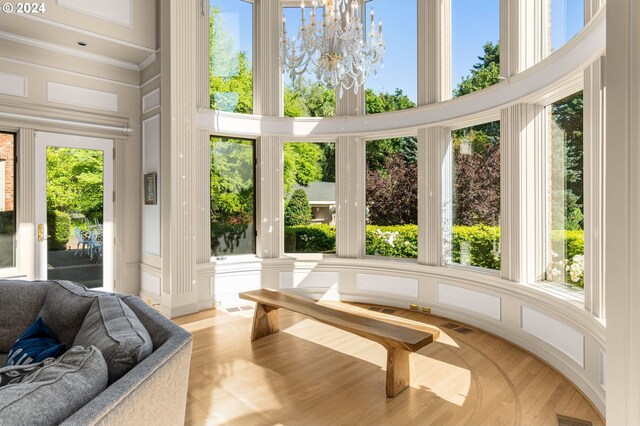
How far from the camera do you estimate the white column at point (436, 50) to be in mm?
4914

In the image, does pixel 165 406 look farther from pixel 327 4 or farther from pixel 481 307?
pixel 481 307

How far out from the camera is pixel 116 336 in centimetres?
153

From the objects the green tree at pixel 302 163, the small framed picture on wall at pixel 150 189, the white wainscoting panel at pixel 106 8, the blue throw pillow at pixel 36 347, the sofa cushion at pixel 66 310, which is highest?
the white wainscoting panel at pixel 106 8

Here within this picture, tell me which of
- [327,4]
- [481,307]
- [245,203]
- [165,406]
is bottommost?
[481,307]

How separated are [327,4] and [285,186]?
2.84 metres

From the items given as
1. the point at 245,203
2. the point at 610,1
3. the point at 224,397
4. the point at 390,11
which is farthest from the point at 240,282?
the point at 610,1

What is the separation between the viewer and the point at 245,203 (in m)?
5.70

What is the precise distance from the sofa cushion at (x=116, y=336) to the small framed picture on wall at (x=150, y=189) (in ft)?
10.9

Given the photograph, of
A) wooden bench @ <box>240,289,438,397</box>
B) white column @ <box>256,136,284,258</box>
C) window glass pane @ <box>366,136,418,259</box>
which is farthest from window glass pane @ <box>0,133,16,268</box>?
window glass pane @ <box>366,136,418,259</box>

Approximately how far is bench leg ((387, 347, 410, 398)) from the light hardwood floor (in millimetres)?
62

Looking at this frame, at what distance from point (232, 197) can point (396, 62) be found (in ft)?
10.2

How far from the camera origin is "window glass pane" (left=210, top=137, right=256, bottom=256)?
18.0 feet

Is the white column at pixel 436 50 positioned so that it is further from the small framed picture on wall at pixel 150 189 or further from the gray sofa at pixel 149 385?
the gray sofa at pixel 149 385

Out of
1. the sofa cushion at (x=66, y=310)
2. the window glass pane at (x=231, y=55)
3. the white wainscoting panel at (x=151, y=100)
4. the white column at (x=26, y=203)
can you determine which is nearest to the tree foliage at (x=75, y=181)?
the white column at (x=26, y=203)
